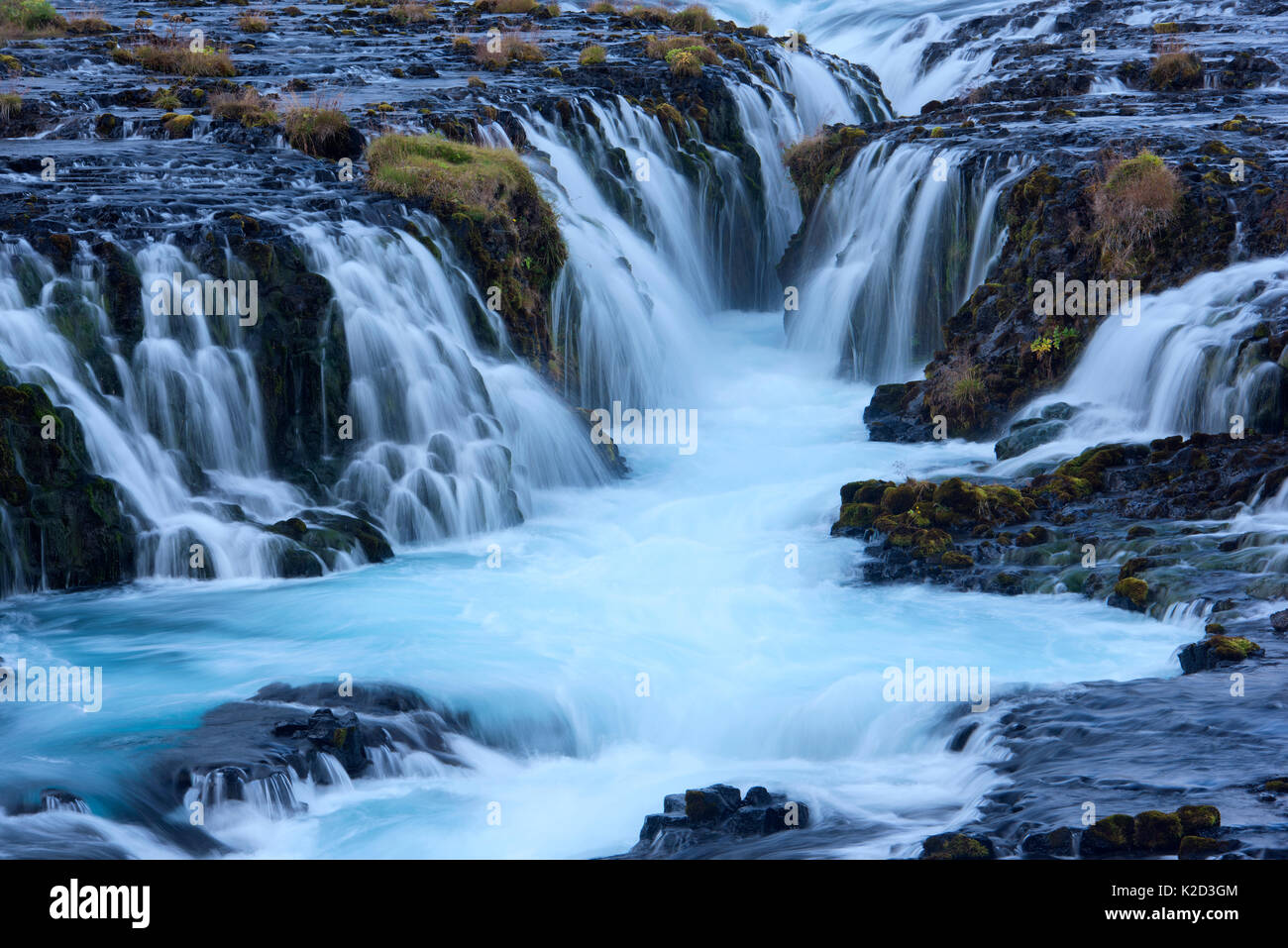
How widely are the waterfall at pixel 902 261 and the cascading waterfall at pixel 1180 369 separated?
3.60 m

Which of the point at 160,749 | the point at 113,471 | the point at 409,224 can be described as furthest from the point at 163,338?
the point at 160,749

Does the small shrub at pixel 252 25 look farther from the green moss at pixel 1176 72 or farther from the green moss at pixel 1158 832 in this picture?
the green moss at pixel 1158 832

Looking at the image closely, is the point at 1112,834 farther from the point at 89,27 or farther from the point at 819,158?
the point at 89,27

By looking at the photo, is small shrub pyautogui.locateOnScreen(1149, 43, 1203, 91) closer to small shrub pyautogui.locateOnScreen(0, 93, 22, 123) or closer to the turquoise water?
the turquoise water

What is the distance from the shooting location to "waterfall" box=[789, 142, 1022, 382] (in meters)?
20.4

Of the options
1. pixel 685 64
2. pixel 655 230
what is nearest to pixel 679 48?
pixel 685 64

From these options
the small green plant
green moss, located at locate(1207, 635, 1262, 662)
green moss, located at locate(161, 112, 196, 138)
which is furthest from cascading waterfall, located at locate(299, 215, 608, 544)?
green moss, located at locate(1207, 635, 1262, 662)

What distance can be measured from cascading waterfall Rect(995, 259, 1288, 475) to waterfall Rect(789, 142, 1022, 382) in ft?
11.8

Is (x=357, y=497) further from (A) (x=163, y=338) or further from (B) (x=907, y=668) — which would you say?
(B) (x=907, y=668)

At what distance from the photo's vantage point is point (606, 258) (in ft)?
66.8

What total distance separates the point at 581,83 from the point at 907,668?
17.6 meters

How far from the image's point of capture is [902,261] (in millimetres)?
21219

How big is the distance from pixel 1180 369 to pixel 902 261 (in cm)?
668

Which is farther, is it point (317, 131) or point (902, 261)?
point (902, 261)
